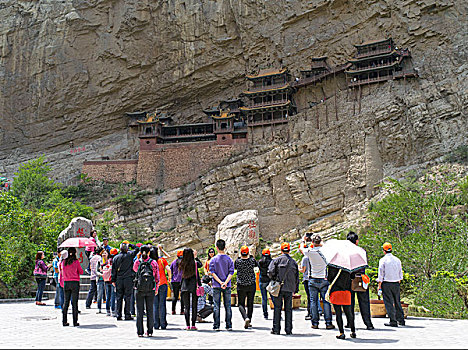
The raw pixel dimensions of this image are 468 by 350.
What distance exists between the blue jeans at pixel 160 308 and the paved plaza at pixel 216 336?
7.2 inches

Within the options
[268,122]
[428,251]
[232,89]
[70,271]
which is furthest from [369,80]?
[70,271]

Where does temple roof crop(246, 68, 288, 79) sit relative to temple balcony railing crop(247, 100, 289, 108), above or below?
above

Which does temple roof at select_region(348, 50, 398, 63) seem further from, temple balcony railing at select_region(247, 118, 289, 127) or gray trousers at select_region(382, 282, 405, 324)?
gray trousers at select_region(382, 282, 405, 324)

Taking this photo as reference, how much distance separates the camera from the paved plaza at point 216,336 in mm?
6191

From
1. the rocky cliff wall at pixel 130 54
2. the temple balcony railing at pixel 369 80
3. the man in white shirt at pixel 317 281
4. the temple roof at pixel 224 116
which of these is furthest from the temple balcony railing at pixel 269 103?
the man in white shirt at pixel 317 281

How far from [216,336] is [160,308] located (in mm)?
1512

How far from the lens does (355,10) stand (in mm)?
35188

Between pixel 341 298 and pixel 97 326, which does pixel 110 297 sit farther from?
pixel 341 298

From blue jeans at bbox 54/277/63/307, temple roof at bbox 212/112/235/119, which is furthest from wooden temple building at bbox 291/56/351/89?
blue jeans at bbox 54/277/63/307

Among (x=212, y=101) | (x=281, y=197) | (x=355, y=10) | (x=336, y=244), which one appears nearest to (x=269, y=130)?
(x=281, y=197)

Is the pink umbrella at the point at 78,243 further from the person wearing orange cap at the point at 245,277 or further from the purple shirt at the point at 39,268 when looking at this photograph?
the person wearing orange cap at the point at 245,277

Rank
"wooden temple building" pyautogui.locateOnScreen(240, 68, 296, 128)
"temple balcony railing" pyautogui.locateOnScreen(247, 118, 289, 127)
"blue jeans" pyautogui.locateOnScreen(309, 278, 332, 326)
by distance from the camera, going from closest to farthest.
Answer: "blue jeans" pyautogui.locateOnScreen(309, 278, 332, 326) → "temple balcony railing" pyautogui.locateOnScreen(247, 118, 289, 127) → "wooden temple building" pyautogui.locateOnScreen(240, 68, 296, 128)

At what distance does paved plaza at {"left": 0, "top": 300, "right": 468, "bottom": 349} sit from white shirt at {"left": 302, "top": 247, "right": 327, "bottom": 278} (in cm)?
91

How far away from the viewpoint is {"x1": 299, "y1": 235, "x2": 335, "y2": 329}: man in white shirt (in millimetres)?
7832
